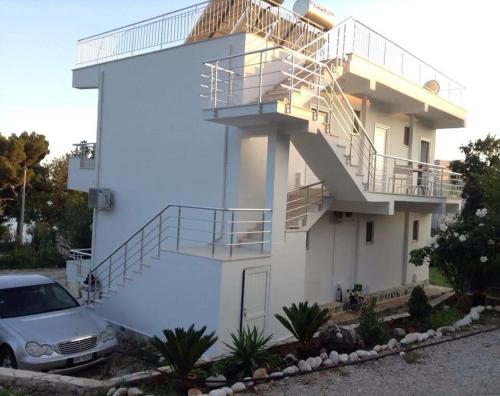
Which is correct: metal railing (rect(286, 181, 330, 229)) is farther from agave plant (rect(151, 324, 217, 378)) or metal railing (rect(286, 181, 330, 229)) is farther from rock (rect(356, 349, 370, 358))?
agave plant (rect(151, 324, 217, 378))

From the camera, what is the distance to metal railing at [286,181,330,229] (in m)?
11.6

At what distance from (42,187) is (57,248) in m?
11.6

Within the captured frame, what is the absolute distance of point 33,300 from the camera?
980 cm

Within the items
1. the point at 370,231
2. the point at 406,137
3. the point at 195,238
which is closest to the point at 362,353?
the point at 195,238

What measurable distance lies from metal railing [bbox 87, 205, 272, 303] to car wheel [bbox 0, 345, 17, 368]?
3135 millimetres

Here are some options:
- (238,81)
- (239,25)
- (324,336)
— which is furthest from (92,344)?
(239,25)

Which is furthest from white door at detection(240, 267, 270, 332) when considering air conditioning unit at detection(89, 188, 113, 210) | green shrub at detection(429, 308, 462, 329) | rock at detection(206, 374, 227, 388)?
air conditioning unit at detection(89, 188, 113, 210)

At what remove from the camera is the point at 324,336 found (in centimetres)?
854

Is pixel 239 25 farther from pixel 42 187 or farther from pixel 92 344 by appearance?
pixel 42 187

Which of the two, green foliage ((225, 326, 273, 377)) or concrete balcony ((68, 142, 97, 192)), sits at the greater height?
concrete balcony ((68, 142, 97, 192))

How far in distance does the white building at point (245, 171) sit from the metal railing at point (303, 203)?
0.18 ft

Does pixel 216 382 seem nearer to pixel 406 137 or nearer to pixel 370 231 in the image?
pixel 370 231

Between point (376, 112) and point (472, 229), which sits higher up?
point (376, 112)

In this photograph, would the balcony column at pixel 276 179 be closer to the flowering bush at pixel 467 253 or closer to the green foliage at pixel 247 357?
the green foliage at pixel 247 357
